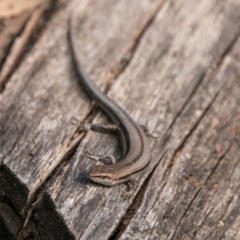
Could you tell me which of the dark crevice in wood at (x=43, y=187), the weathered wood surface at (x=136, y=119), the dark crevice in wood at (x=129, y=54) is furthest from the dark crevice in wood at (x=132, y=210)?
the dark crevice in wood at (x=129, y=54)

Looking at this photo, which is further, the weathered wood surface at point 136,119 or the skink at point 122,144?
the skink at point 122,144

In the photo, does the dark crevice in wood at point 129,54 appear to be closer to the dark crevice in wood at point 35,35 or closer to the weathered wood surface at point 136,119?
the weathered wood surface at point 136,119

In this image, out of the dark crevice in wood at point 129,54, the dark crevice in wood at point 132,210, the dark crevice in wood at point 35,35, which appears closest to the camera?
the dark crevice in wood at point 132,210

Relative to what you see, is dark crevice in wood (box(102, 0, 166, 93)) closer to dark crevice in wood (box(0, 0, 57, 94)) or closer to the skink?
the skink

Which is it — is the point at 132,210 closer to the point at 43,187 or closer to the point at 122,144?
the point at 43,187

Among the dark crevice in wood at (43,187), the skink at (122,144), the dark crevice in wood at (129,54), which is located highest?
the dark crevice in wood at (129,54)

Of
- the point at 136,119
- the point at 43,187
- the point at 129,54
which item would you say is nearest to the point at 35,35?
the point at 129,54

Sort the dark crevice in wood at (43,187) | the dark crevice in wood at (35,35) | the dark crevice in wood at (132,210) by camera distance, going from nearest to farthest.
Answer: the dark crevice in wood at (132,210) < the dark crevice in wood at (43,187) < the dark crevice in wood at (35,35)
